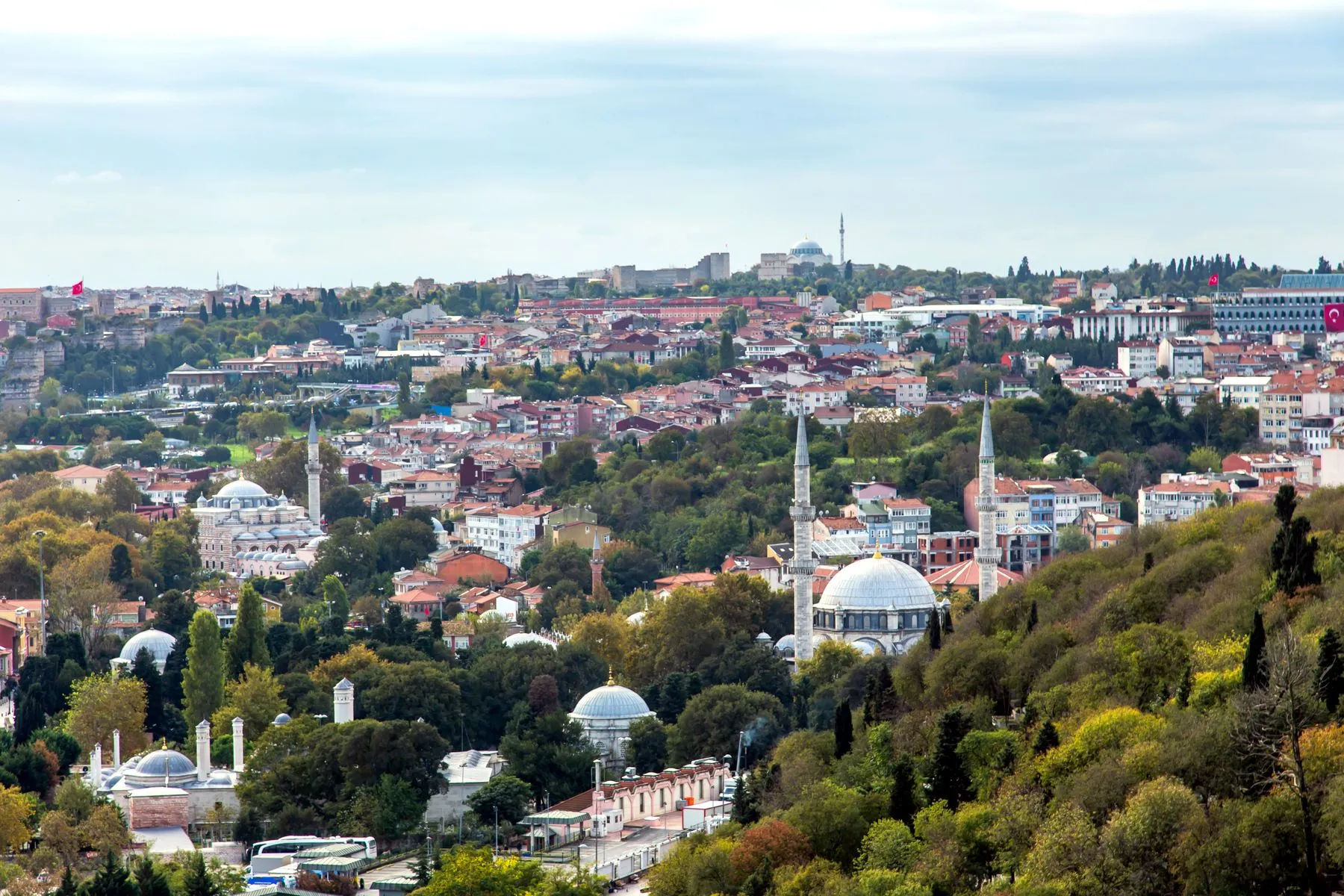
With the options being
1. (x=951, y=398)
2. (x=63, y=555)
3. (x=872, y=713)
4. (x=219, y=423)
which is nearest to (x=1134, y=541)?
(x=872, y=713)

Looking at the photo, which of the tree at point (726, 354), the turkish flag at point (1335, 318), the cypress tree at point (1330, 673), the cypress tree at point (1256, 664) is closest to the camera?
the cypress tree at point (1330, 673)

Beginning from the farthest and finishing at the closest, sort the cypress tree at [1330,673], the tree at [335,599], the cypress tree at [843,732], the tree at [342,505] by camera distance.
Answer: the tree at [342,505] → the tree at [335,599] → the cypress tree at [843,732] → the cypress tree at [1330,673]

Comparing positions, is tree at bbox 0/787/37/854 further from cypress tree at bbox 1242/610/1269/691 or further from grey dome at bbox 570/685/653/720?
cypress tree at bbox 1242/610/1269/691

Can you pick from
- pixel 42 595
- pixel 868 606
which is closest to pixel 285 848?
pixel 868 606

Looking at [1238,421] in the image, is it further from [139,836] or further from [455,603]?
[139,836]

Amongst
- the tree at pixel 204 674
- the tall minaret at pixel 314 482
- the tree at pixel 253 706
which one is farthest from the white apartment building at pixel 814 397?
the tree at pixel 253 706

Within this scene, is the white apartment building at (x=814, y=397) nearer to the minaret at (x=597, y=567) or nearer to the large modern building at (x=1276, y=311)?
the large modern building at (x=1276, y=311)

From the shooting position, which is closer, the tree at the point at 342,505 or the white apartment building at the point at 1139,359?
the tree at the point at 342,505
